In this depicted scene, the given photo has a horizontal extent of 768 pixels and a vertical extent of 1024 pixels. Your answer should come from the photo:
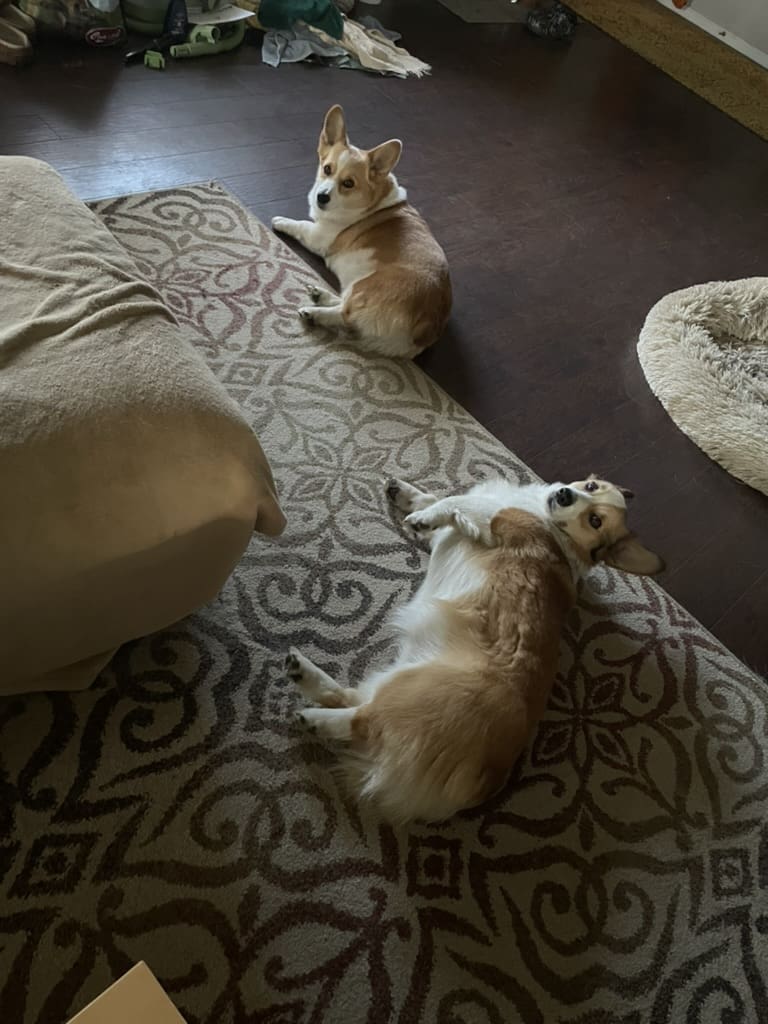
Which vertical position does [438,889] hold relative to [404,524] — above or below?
below

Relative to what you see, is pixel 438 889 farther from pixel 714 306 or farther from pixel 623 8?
pixel 623 8

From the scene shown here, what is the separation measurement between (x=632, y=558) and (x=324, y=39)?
311 cm

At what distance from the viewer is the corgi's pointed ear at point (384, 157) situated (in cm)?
253

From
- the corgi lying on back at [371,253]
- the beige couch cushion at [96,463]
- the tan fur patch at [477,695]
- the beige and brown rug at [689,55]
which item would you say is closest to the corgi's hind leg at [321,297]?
the corgi lying on back at [371,253]

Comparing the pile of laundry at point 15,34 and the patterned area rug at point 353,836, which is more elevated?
the pile of laundry at point 15,34

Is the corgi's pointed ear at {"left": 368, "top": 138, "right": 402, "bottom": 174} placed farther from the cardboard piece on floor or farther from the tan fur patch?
the cardboard piece on floor

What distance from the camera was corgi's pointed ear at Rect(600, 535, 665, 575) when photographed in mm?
1748

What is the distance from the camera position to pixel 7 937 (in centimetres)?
123

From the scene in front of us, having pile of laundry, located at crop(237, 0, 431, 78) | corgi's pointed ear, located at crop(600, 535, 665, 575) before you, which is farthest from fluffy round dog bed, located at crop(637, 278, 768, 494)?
pile of laundry, located at crop(237, 0, 431, 78)

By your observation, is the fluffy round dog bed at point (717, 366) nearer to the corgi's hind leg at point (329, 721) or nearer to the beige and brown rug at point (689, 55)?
the corgi's hind leg at point (329, 721)

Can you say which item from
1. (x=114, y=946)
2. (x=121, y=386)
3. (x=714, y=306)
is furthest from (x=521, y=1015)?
(x=714, y=306)

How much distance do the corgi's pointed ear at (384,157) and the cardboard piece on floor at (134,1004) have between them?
7.84 ft

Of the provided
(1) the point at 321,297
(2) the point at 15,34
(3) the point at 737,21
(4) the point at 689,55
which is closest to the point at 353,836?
(1) the point at 321,297

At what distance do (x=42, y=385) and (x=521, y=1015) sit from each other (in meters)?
1.31
